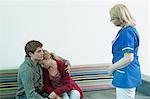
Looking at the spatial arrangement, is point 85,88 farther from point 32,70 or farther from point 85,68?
point 32,70

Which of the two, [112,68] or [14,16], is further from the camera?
[14,16]

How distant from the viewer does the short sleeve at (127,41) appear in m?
2.16

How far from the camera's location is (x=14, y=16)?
3.05m

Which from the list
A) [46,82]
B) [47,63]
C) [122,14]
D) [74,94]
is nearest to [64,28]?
[47,63]

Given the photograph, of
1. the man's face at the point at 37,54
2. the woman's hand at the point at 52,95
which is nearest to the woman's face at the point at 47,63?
the man's face at the point at 37,54

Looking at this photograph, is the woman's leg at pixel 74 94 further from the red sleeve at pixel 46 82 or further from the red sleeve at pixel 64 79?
the red sleeve at pixel 46 82

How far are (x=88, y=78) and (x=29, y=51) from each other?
3.11 feet

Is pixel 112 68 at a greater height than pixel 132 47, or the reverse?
pixel 132 47

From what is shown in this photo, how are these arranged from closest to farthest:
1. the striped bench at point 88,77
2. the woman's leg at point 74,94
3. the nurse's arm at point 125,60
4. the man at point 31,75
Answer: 1. the nurse's arm at point 125,60
2. the man at point 31,75
3. the woman's leg at point 74,94
4. the striped bench at point 88,77

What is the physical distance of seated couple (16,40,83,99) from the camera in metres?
2.67

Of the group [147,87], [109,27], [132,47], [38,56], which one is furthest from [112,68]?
[109,27]

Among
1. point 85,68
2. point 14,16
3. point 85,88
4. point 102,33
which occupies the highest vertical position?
point 14,16

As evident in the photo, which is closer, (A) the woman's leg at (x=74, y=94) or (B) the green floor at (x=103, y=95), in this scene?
(A) the woman's leg at (x=74, y=94)

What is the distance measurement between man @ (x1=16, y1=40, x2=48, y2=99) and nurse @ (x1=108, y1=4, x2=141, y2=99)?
81cm
